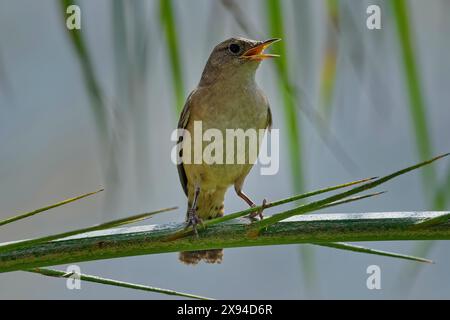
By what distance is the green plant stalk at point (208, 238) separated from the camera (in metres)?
1.30

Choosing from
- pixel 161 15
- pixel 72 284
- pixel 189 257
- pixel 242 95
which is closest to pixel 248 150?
pixel 242 95

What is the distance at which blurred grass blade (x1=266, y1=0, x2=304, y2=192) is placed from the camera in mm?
928

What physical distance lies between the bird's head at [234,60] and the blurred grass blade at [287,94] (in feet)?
12.8

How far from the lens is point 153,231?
1.53 m

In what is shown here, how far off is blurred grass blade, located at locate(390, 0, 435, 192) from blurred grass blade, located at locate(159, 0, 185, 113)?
1.10 feet

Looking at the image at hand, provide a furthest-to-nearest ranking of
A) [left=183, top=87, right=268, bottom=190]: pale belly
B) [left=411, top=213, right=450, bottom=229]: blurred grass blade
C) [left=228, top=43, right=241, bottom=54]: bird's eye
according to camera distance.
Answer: [left=228, top=43, right=241, bottom=54]: bird's eye < [left=183, top=87, right=268, bottom=190]: pale belly < [left=411, top=213, right=450, bottom=229]: blurred grass blade

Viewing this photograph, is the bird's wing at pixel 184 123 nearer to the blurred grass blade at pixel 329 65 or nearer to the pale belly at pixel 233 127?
the pale belly at pixel 233 127

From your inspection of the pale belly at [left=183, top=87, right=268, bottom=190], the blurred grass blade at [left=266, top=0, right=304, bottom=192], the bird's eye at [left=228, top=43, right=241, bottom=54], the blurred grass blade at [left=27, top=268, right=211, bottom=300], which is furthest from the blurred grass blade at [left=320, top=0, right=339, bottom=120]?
the bird's eye at [left=228, top=43, right=241, bottom=54]

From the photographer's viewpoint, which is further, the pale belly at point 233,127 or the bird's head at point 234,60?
the bird's head at point 234,60

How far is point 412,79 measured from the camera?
2.91ft

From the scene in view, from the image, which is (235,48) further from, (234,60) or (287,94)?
(287,94)

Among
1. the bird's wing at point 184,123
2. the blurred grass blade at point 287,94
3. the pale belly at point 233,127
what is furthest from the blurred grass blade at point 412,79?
the bird's wing at point 184,123

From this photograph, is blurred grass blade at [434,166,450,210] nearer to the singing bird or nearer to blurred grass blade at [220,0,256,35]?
blurred grass blade at [220,0,256,35]

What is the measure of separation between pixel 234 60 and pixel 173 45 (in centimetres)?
411
